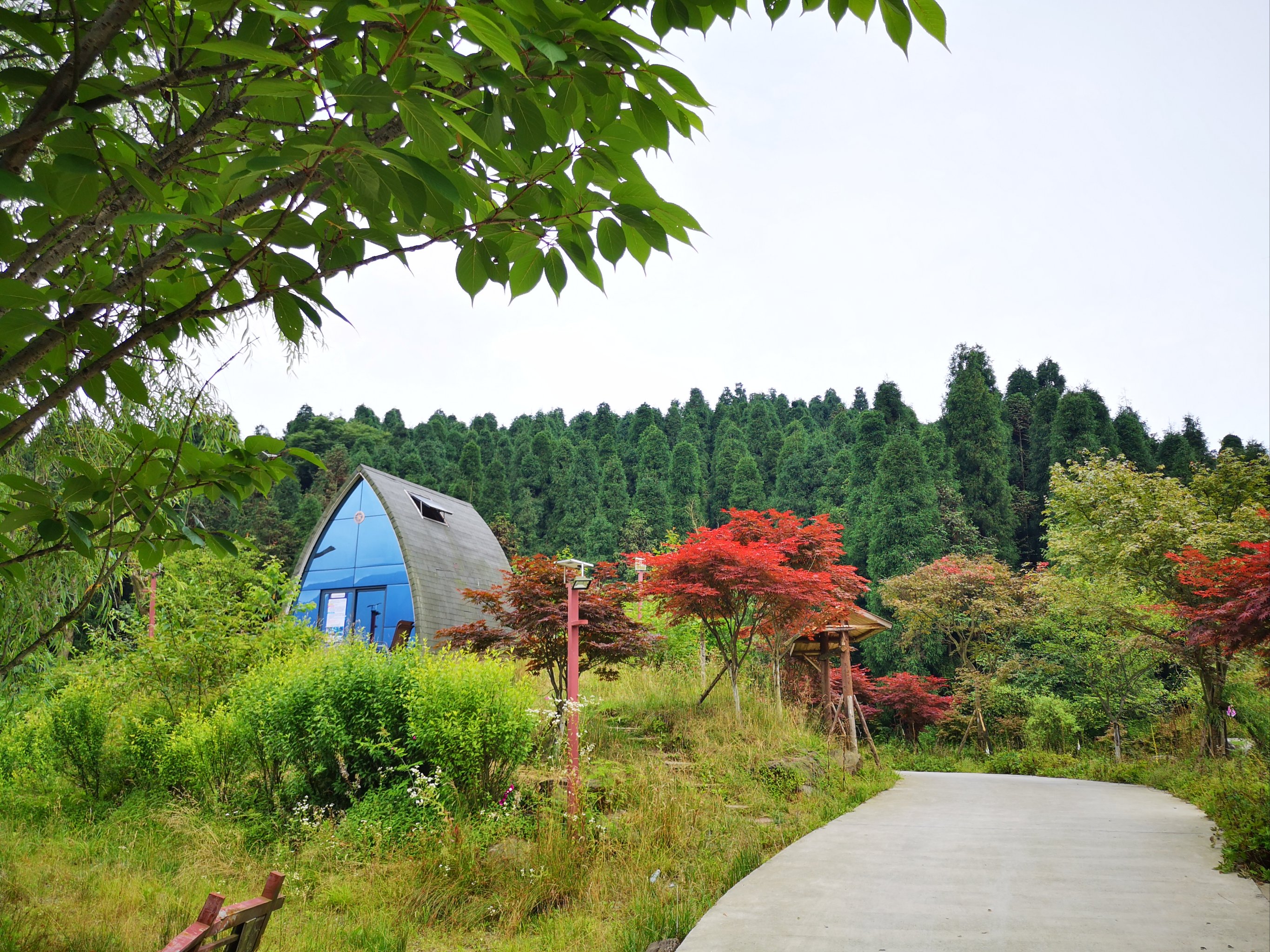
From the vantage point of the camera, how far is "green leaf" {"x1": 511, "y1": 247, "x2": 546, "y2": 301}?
1.06 metres

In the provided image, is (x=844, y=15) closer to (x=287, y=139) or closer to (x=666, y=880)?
(x=287, y=139)

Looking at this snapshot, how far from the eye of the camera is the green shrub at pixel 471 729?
5.97 metres

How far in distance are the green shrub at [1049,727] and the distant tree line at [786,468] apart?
7047mm

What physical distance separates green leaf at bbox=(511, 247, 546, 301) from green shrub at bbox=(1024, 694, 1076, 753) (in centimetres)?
1918

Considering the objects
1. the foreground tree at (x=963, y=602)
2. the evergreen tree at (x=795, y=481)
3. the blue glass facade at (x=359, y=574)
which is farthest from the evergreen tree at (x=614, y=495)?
the blue glass facade at (x=359, y=574)

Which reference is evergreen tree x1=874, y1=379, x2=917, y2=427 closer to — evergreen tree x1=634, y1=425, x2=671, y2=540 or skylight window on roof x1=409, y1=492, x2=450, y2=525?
evergreen tree x1=634, y1=425, x2=671, y2=540

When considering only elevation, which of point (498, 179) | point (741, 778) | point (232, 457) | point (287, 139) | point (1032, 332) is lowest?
point (741, 778)

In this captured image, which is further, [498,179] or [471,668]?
[471,668]

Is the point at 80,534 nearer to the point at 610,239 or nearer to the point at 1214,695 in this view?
the point at 610,239

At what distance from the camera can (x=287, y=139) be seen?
0.75m

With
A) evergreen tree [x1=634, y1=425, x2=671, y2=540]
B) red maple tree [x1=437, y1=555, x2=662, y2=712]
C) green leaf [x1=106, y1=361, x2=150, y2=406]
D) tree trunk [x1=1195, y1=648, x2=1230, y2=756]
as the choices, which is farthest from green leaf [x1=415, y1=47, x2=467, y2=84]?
evergreen tree [x1=634, y1=425, x2=671, y2=540]

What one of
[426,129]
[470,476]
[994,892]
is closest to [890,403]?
[470,476]

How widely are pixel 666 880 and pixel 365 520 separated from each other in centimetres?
1303

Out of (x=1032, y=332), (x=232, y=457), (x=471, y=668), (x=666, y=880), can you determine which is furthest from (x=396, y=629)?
(x=1032, y=332)
